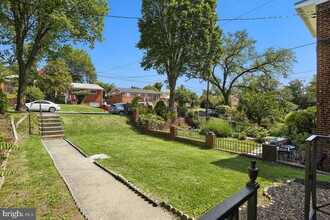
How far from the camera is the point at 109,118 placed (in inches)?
725

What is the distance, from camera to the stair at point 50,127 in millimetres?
14229

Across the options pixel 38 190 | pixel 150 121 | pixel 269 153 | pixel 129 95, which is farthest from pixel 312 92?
pixel 38 190

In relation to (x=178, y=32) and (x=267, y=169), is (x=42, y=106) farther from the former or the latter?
(x=267, y=169)

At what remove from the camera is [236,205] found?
1322 millimetres

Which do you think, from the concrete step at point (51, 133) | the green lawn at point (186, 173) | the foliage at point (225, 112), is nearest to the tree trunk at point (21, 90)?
the concrete step at point (51, 133)

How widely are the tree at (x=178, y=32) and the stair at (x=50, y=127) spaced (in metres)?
12.5

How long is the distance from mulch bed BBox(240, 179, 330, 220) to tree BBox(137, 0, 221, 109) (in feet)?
63.6

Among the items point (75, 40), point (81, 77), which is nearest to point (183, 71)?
point (75, 40)

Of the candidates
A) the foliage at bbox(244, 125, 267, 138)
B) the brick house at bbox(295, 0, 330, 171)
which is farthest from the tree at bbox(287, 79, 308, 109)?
the brick house at bbox(295, 0, 330, 171)

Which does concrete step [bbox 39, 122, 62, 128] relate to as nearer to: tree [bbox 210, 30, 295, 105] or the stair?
the stair

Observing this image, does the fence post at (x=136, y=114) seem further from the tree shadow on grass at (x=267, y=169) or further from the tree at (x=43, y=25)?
the tree shadow on grass at (x=267, y=169)

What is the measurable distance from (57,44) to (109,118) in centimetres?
904

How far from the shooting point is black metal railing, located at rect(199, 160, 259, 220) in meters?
1.20

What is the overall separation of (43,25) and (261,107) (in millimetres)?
20284
